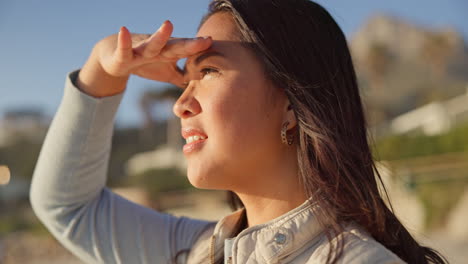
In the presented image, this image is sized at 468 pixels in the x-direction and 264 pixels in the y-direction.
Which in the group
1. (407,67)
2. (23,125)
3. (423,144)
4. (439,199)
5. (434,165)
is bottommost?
(23,125)

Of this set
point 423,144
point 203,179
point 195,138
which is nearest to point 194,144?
point 195,138

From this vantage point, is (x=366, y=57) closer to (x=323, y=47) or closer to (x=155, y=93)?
(x=155, y=93)

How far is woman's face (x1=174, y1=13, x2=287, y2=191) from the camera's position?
1.82 m

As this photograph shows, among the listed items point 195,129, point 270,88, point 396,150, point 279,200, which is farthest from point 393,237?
point 396,150

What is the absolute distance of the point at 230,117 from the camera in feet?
5.97

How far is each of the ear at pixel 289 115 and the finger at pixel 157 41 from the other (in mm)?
524

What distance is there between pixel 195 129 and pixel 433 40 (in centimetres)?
A: 3604

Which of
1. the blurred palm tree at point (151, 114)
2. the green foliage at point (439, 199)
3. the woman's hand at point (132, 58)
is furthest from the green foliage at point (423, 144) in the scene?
the blurred palm tree at point (151, 114)

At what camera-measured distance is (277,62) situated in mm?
1824

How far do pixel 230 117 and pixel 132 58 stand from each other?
489mm

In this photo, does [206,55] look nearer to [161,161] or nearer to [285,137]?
[285,137]

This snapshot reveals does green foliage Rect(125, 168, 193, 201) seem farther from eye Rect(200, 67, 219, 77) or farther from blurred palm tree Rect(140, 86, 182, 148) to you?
eye Rect(200, 67, 219, 77)

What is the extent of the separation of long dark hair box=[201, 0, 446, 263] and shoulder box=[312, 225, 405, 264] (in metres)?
0.05

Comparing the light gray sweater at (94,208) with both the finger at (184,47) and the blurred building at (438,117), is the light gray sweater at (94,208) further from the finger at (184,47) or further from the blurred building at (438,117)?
the blurred building at (438,117)
